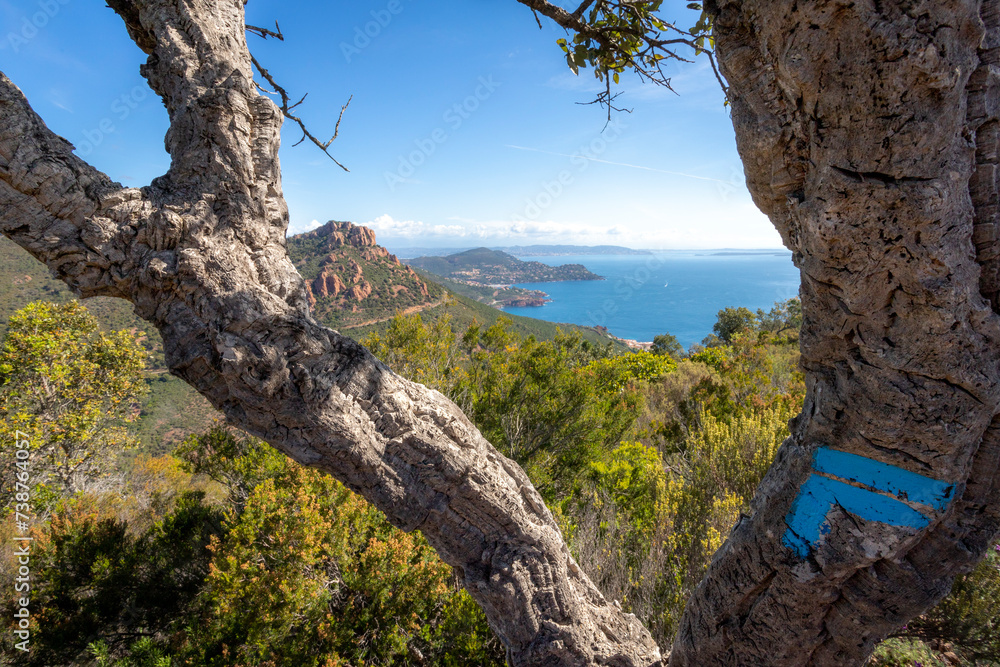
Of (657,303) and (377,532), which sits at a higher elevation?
(377,532)

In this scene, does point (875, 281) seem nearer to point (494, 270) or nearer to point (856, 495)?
point (856, 495)

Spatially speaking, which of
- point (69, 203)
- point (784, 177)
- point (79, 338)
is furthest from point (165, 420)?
point (784, 177)

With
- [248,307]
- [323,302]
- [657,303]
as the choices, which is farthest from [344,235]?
[248,307]

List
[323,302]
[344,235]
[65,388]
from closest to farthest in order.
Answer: [65,388]
[323,302]
[344,235]

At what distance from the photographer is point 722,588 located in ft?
5.99

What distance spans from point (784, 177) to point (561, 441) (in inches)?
261

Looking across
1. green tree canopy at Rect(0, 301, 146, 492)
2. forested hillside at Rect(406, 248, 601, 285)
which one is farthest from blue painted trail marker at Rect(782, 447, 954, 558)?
forested hillside at Rect(406, 248, 601, 285)

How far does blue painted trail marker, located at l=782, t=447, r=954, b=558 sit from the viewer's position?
136 cm

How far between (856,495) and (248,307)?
7.87 ft

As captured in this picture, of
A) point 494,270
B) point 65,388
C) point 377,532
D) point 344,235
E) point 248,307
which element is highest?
point 344,235

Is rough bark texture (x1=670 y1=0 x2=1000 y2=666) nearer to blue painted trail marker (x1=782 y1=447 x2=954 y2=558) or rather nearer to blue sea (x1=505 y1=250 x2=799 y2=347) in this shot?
blue painted trail marker (x1=782 y1=447 x2=954 y2=558)

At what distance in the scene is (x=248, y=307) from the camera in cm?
163

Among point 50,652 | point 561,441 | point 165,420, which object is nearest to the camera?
point 50,652

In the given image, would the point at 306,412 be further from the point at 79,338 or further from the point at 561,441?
the point at 79,338
